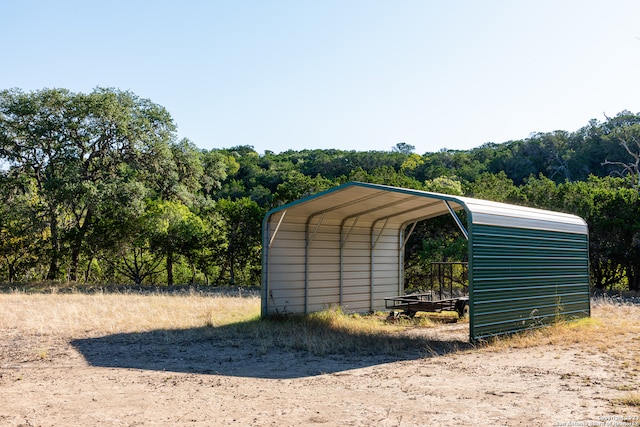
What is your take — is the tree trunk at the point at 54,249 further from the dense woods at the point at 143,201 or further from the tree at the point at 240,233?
the tree at the point at 240,233

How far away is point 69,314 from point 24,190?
12624mm

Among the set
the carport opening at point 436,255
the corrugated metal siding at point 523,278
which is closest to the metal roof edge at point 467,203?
the corrugated metal siding at point 523,278

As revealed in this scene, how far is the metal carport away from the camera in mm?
9695

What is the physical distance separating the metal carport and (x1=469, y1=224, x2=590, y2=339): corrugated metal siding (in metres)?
0.02

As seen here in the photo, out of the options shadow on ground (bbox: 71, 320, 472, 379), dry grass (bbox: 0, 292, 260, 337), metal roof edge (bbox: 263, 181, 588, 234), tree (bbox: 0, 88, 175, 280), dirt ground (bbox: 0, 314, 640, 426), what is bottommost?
dry grass (bbox: 0, 292, 260, 337)

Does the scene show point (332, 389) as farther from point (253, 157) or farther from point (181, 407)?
point (253, 157)

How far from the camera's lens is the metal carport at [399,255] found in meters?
9.70

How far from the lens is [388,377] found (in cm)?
697

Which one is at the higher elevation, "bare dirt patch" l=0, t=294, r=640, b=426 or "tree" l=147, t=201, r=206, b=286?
"tree" l=147, t=201, r=206, b=286

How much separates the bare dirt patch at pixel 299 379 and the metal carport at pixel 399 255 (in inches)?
35.0

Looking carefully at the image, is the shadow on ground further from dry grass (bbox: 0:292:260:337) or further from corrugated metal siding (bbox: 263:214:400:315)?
corrugated metal siding (bbox: 263:214:400:315)

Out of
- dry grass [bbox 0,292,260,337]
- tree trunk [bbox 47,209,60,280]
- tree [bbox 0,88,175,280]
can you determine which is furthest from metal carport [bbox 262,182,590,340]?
tree trunk [bbox 47,209,60,280]

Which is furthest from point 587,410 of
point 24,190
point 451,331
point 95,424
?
point 24,190

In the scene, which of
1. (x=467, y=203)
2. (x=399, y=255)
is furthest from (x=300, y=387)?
(x=399, y=255)
